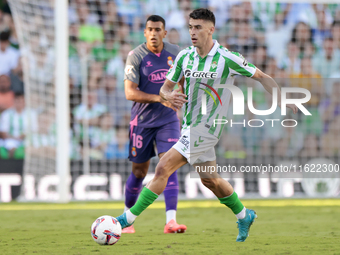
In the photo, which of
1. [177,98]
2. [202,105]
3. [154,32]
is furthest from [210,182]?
[154,32]

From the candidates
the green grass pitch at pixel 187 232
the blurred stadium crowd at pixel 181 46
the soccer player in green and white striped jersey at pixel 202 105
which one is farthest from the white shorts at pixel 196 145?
the blurred stadium crowd at pixel 181 46

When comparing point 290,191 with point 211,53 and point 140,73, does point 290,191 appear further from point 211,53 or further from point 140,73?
point 211,53

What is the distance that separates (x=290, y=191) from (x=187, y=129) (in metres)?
5.98

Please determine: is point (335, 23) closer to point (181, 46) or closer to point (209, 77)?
point (181, 46)

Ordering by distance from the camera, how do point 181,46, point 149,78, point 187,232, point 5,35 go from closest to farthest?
1. point 187,232
2. point 149,78
3. point 181,46
4. point 5,35

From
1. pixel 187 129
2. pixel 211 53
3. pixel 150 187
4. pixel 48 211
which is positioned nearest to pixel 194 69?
pixel 211 53

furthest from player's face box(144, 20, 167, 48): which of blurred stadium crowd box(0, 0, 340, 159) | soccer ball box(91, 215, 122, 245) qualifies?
blurred stadium crowd box(0, 0, 340, 159)

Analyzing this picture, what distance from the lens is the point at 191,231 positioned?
5.71 meters

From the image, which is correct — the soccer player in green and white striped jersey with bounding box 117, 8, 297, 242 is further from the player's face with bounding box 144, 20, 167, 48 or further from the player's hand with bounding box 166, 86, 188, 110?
the player's face with bounding box 144, 20, 167, 48

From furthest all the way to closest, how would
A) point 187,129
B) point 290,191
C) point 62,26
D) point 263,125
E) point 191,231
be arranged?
1. point 263,125
2. point 290,191
3. point 62,26
4. point 191,231
5. point 187,129

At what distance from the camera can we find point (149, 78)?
5.95 m

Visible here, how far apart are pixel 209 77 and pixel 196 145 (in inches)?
24.9

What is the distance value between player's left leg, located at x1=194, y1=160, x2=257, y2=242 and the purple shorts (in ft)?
3.80

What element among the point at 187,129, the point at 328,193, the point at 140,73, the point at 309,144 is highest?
the point at 140,73
